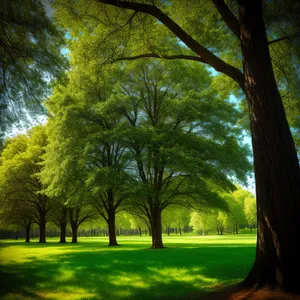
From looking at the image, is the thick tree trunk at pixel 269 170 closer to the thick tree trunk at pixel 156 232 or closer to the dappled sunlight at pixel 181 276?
the dappled sunlight at pixel 181 276

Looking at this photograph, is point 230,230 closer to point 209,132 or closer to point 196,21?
point 209,132

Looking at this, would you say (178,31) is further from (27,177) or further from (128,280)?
(27,177)

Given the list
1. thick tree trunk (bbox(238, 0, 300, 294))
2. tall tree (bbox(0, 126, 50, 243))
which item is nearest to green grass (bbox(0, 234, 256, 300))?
thick tree trunk (bbox(238, 0, 300, 294))

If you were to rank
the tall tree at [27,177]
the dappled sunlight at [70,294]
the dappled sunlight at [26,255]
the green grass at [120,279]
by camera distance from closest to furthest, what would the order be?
1. the dappled sunlight at [70,294]
2. the green grass at [120,279]
3. the dappled sunlight at [26,255]
4. the tall tree at [27,177]

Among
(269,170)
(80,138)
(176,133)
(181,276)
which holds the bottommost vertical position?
(181,276)

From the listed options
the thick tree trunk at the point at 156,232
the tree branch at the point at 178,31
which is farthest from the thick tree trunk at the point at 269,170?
the thick tree trunk at the point at 156,232

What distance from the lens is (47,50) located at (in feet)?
31.5

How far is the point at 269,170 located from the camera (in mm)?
6039

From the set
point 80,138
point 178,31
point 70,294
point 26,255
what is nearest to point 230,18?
point 178,31

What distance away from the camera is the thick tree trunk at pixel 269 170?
5711 mm

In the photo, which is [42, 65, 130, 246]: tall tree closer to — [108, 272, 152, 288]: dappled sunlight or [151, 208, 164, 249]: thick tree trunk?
[151, 208, 164, 249]: thick tree trunk

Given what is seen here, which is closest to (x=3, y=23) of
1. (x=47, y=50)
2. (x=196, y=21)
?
(x=47, y=50)

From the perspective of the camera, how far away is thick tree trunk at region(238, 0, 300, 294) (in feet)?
18.7

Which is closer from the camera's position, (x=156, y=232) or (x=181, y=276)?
(x=181, y=276)
